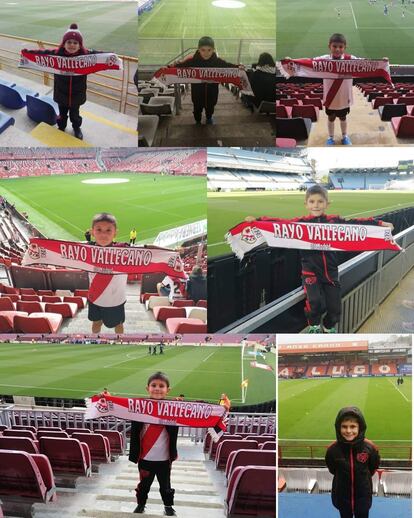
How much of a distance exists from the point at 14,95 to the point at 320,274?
2.16 m

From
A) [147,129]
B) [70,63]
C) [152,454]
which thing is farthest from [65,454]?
[70,63]

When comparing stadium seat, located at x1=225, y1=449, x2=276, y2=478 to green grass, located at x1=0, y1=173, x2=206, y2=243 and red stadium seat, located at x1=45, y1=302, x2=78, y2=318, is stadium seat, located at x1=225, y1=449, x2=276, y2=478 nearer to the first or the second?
red stadium seat, located at x1=45, y1=302, x2=78, y2=318

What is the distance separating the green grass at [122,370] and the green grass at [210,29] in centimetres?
180

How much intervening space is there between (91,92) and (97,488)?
2.44m

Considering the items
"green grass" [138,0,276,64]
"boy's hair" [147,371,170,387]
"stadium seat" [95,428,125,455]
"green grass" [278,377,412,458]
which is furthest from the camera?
"stadium seat" [95,428,125,455]

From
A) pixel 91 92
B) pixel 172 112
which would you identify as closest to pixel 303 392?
pixel 172 112

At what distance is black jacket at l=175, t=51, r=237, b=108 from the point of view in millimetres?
3217

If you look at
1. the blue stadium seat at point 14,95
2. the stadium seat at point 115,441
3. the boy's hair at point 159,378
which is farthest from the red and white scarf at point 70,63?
the stadium seat at point 115,441

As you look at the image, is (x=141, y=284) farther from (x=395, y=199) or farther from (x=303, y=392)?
(x=395, y=199)

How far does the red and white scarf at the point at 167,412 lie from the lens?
347 centimetres

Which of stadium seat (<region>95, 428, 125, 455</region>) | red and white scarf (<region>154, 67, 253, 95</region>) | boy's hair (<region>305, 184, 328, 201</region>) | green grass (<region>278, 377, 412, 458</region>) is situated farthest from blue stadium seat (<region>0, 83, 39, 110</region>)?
green grass (<region>278, 377, 412, 458</region>)

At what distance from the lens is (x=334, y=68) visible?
10.7 ft

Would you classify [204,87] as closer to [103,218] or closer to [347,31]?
[347,31]

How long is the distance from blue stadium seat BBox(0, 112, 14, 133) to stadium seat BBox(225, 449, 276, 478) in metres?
2.43
